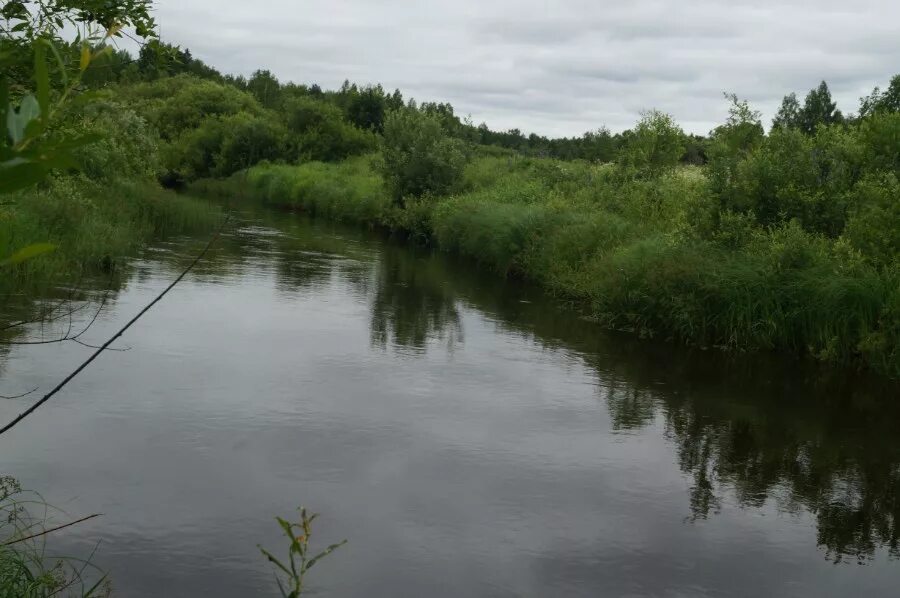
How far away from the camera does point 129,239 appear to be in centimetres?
2189

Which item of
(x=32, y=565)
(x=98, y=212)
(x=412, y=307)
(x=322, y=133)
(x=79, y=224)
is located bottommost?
(x=32, y=565)

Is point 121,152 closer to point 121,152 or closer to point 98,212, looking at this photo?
point 121,152

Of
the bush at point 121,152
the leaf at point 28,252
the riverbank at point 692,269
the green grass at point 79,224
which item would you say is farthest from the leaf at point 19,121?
the bush at point 121,152

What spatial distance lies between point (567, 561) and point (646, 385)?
670cm

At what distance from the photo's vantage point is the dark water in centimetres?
790

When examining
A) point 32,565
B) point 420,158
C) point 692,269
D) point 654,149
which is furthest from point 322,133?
point 32,565

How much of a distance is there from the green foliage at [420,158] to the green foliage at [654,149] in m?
8.26

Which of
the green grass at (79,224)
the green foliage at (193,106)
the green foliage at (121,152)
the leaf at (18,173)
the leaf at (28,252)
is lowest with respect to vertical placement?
the green grass at (79,224)

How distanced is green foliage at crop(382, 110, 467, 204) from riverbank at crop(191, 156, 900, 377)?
6.07 metres

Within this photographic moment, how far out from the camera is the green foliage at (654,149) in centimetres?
2839

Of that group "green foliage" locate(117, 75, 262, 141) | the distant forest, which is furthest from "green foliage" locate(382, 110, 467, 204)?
"green foliage" locate(117, 75, 262, 141)

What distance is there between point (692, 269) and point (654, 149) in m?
12.1

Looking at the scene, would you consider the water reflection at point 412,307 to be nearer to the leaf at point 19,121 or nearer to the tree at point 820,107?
the leaf at point 19,121

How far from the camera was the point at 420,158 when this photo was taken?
3506 centimetres
